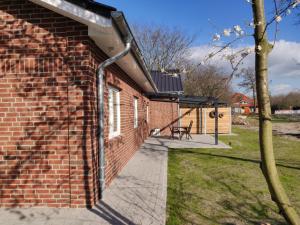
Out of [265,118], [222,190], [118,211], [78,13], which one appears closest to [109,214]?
[118,211]

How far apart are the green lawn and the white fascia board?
3076 millimetres

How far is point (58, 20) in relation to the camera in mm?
5105

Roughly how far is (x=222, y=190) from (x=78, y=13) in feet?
14.6

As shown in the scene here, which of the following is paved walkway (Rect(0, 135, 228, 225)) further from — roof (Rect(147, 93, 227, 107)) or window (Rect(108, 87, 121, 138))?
roof (Rect(147, 93, 227, 107))

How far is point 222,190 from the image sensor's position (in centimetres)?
663

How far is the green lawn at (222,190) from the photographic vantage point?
5.01m

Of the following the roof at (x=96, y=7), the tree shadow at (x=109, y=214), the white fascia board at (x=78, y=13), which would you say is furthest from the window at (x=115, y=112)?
the roof at (x=96, y=7)

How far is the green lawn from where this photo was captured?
5.01 m

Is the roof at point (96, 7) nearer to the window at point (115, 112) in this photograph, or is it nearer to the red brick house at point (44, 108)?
the red brick house at point (44, 108)

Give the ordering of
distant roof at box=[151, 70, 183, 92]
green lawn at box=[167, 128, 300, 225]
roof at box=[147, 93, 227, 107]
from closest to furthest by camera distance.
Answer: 1. green lawn at box=[167, 128, 300, 225]
2. roof at box=[147, 93, 227, 107]
3. distant roof at box=[151, 70, 183, 92]

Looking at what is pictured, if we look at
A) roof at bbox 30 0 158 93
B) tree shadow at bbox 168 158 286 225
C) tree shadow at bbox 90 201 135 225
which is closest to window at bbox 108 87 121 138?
tree shadow at bbox 168 158 286 225

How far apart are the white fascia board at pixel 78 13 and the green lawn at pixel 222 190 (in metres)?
3.08

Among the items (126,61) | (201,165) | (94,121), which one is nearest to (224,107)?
(201,165)

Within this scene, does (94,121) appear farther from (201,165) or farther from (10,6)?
(201,165)
